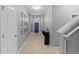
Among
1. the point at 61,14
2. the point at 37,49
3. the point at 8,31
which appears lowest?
the point at 37,49

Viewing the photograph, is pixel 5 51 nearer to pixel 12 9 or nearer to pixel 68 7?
pixel 12 9

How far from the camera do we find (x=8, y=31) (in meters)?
4.55

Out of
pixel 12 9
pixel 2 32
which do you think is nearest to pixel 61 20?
pixel 12 9

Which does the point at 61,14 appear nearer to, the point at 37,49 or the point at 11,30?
the point at 37,49

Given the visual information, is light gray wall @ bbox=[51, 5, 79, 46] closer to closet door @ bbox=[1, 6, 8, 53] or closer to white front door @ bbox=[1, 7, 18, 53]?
white front door @ bbox=[1, 7, 18, 53]

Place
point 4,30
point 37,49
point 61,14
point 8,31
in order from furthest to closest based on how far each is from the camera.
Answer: point 61,14, point 37,49, point 8,31, point 4,30

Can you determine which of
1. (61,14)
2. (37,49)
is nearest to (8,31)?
(37,49)

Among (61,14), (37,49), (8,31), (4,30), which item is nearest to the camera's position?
(4,30)

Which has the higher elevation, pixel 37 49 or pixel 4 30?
pixel 4 30

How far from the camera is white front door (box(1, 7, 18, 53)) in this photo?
4.36m

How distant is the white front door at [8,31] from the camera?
4.36m

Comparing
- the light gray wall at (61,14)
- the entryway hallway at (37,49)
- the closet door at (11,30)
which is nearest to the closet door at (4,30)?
the closet door at (11,30)

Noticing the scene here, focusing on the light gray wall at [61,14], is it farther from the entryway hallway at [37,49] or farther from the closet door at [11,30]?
the closet door at [11,30]

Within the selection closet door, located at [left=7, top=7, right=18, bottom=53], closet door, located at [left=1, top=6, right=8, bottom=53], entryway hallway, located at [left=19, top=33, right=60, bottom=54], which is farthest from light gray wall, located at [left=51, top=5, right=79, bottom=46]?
closet door, located at [left=1, top=6, right=8, bottom=53]
